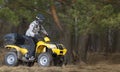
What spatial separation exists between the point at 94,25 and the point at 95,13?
1.48 ft

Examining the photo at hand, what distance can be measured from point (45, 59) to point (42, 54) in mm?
233

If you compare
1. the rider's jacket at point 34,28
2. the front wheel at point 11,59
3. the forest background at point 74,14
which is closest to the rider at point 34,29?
the rider's jacket at point 34,28

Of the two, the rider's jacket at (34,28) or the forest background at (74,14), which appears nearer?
the forest background at (74,14)

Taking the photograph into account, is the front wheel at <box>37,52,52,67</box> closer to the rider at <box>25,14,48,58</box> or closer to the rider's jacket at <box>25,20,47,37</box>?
the rider at <box>25,14,48,58</box>

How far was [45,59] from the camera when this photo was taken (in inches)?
570

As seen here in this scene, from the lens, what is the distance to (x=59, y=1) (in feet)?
46.2

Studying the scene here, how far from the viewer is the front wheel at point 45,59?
47.2 ft

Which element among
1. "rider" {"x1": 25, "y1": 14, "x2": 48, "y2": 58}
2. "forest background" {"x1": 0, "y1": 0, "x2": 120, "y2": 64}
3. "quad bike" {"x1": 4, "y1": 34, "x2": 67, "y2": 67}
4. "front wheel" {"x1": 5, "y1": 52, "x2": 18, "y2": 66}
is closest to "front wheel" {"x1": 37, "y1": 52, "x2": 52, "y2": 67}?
"quad bike" {"x1": 4, "y1": 34, "x2": 67, "y2": 67}

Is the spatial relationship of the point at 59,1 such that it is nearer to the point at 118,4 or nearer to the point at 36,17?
the point at 36,17

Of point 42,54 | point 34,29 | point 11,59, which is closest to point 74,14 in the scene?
point 34,29

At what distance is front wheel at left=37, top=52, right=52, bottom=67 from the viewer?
14375 millimetres

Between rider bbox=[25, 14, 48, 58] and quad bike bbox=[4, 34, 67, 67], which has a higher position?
rider bbox=[25, 14, 48, 58]

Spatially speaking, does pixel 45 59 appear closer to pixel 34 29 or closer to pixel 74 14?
pixel 34 29

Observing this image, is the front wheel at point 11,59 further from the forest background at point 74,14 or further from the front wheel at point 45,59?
the forest background at point 74,14
